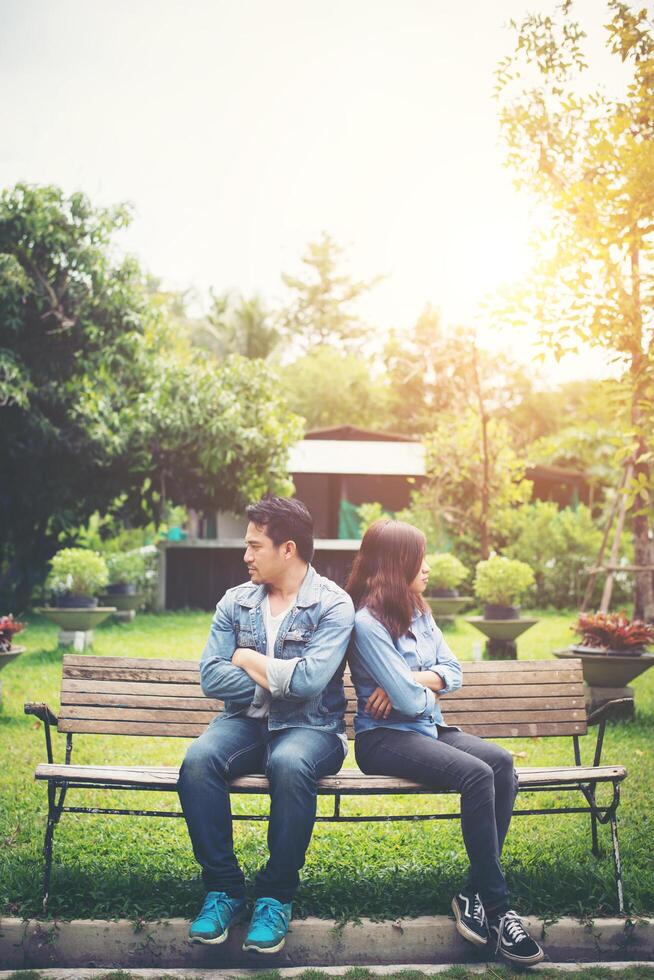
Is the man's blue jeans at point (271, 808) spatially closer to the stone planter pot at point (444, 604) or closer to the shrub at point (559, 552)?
the stone planter pot at point (444, 604)

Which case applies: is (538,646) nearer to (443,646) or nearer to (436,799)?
(436,799)

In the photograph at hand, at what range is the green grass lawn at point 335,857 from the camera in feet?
12.9

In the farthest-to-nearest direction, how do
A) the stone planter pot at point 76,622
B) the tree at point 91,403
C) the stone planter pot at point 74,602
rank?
the tree at point 91,403 < the stone planter pot at point 74,602 < the stone planter pot at point 76,622

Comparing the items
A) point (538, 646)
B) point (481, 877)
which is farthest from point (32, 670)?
point (481, 877)

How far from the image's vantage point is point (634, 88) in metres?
6.30

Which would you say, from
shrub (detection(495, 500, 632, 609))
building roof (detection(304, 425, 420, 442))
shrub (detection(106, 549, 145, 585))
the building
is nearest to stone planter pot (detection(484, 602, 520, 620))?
the building

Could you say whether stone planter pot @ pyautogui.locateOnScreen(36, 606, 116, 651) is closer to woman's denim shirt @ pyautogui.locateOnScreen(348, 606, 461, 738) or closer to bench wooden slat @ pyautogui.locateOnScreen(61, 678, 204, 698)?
bench wooden slat @ pyautogui.locateOnScreen(61, 678, 204, 698)

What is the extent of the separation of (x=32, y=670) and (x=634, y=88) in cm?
819

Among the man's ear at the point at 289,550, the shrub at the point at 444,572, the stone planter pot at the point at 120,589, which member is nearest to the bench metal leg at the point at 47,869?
the man's ear at the point at 289,550

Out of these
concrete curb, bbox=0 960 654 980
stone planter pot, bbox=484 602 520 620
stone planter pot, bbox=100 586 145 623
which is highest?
stone planter pot, bbox=484 602 520 620

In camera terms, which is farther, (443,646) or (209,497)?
(209,497)

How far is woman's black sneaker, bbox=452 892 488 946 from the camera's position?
11.8ft

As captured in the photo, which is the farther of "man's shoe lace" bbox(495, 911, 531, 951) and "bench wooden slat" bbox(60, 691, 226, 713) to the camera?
"bench wooden slat" bbox(60, 691, 226, 713)

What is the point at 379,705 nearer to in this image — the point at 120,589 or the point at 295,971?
the point at 295,971
